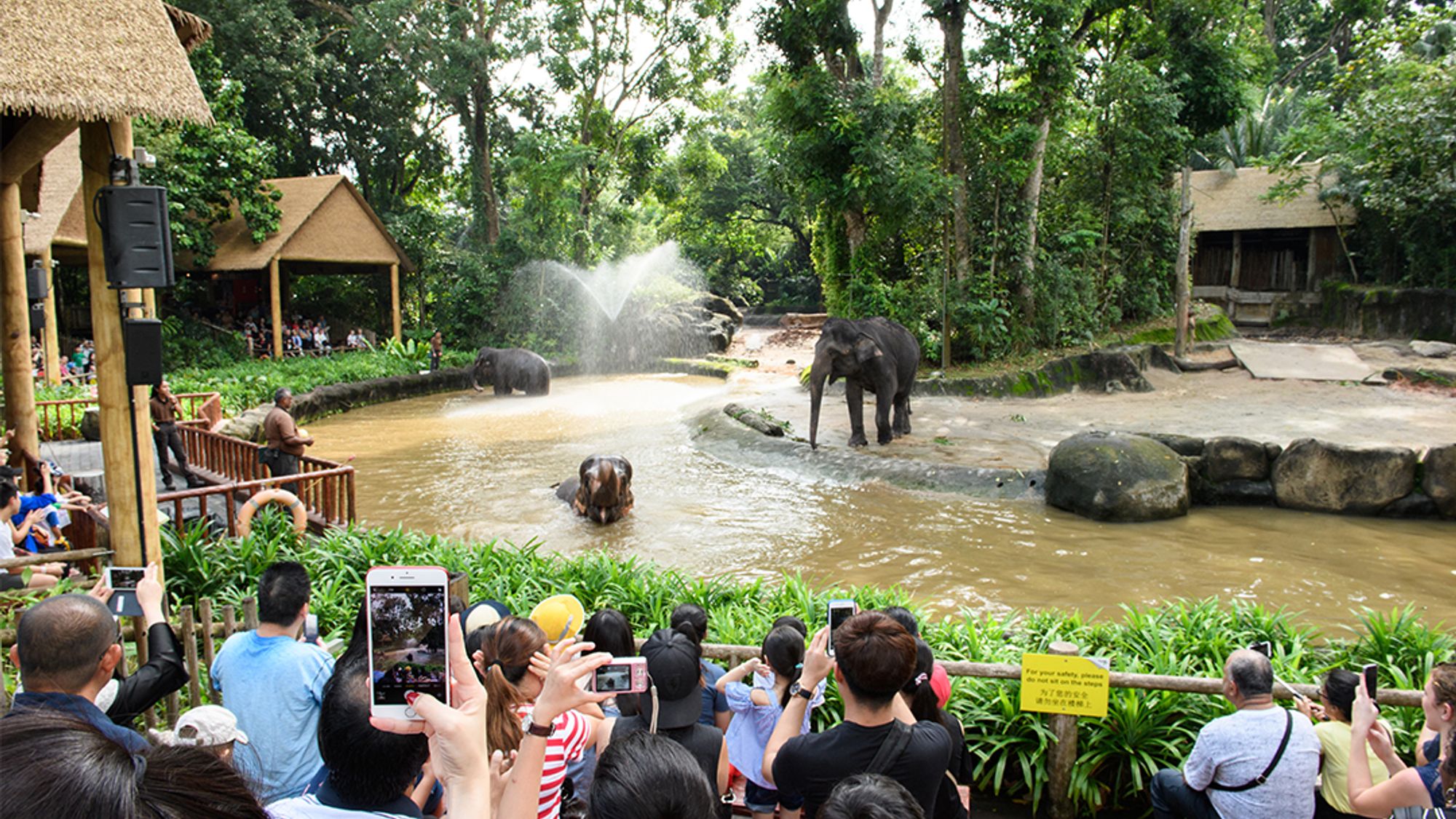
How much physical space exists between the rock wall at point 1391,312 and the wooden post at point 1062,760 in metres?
24.6

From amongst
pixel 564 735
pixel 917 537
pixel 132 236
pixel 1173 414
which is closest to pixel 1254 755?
pixel 564 735

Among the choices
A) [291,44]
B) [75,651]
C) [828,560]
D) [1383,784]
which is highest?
[291,44]

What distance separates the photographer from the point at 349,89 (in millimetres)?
31922

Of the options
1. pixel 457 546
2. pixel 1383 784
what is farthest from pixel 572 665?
pixel 457 546

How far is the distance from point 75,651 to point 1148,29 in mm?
23166

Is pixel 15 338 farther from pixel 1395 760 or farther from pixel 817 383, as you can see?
pixel 1395 760

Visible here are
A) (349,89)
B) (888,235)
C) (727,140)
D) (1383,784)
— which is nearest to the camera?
(1383,784)

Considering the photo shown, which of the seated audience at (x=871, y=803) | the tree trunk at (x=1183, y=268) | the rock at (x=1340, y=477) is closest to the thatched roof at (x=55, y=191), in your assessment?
the seated audience at (x=871, y=803)

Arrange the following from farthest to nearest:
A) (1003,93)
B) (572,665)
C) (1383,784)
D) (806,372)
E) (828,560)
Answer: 1. (806,372)
2. (1003,93)
3. (828,560)
4. (1383,784)
5. (572,665)

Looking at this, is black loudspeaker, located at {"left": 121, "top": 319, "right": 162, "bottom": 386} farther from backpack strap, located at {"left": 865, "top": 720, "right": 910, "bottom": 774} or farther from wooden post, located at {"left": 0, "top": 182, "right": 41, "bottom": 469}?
backpack strap, located at {"left": 865, "top": 720, "right": 910, "bottom": 774}

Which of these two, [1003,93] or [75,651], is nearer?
[75,651]

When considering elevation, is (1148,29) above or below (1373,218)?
above

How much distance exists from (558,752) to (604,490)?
26.6ft

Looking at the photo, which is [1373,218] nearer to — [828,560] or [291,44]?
[828,560]
